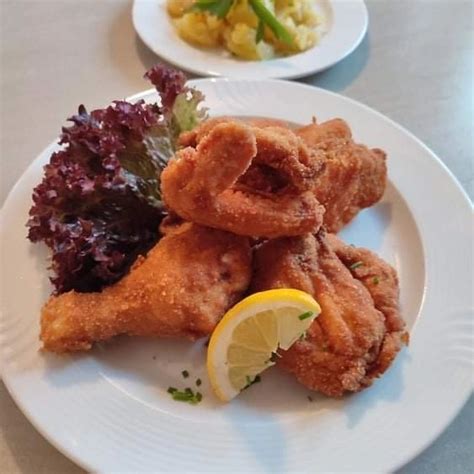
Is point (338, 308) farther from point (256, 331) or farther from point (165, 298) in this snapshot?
point (165, 298)

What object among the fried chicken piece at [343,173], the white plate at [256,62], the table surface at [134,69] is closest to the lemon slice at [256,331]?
the fried chicken piece at [343,173]

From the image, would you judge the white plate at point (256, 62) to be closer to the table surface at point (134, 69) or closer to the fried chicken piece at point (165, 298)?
the table surface at point (134, 69)

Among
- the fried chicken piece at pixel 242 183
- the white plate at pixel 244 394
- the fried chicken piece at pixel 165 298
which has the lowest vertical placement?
the white plate at pixel 244 394

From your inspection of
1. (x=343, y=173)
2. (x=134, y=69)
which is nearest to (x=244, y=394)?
(x=343, y=173)

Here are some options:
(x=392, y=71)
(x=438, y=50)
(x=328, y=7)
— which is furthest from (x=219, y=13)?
(x=438, y=50)

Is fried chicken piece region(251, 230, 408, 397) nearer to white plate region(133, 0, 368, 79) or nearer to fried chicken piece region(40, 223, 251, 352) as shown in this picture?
fried chicken piece region(40, 223, 251, 352)

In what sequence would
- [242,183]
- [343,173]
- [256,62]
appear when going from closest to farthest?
1. [242,183]
2. [343,173]
3. [256,62]

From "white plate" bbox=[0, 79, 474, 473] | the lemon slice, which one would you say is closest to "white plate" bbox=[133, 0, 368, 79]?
"white plate" bbox=[0, 79, 474, 473]
